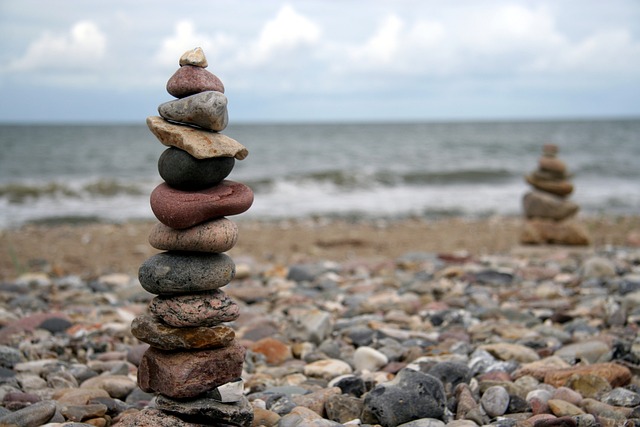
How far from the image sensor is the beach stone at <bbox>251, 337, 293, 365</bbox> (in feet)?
17.2

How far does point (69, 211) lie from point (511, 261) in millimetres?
12816

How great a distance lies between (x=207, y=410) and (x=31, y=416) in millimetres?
1048

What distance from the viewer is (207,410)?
3.53m

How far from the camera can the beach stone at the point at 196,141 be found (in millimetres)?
3482

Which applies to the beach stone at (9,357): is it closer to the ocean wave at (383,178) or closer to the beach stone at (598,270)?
the beach stone at (598,270)

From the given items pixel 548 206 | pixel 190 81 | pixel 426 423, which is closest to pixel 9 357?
pixel 190 81

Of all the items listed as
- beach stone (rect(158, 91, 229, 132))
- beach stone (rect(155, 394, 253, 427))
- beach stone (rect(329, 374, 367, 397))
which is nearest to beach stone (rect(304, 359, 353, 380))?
beach stone (rect(329, 374, 367, 397))

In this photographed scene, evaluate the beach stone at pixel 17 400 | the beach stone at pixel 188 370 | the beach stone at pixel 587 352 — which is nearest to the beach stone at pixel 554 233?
the beach stone at pixel 587 352

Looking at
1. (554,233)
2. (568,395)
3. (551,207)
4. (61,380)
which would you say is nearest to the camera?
(568,395)

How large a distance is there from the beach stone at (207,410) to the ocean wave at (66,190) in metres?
17.9

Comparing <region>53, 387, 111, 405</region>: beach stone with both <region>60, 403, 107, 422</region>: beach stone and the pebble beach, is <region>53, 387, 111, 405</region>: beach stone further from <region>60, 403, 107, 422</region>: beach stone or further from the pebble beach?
<region>60, 403, 107, 422</region>: beach stone

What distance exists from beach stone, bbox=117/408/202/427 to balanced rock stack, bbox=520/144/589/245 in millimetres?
8334

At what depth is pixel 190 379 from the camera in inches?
139

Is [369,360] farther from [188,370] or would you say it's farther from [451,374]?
[188,370]
